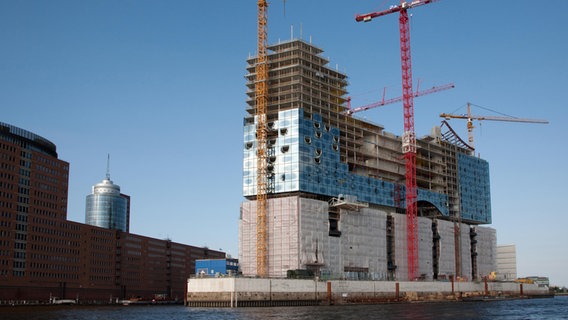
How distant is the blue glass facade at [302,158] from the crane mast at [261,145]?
351cm

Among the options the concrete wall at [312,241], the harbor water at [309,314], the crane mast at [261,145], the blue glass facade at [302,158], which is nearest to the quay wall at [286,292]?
the concrete wall at [312,241]

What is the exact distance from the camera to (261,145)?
17412 cm

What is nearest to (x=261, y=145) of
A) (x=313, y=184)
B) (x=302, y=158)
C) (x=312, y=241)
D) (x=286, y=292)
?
(x=302, y=158)

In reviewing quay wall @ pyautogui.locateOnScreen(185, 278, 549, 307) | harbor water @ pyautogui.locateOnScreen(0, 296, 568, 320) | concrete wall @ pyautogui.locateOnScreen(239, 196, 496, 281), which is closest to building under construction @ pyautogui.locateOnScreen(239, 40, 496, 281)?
concrete wall @ pyautogui.locateOnScreen(239, 196, 496, 281)

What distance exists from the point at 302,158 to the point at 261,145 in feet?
34.8

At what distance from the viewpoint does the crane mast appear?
554ft

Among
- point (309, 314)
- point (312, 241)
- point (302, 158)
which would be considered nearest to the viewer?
point (309, 314)

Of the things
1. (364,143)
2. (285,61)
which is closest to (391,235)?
(364,143)

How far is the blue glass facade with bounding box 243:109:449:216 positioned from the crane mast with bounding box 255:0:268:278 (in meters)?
3.51

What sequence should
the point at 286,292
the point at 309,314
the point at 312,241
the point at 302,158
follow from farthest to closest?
1. the point at 302,158
2. the point at 312,241
3. the point at 286,292
4. the point at 309,314

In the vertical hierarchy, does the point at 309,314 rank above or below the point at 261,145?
below

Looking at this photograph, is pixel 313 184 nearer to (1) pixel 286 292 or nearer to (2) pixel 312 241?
(2) pixel 312 241

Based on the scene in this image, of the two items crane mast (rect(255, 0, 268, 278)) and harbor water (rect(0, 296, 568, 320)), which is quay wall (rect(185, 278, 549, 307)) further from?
crane mast (rect(255, 0, 268, 278))

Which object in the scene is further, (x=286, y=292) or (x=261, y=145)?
(x=261, y=145)
